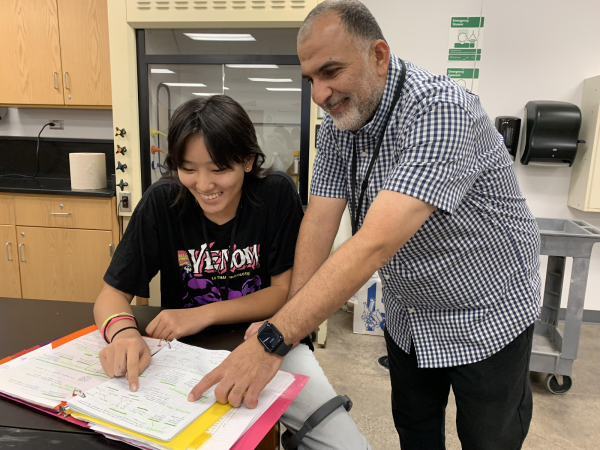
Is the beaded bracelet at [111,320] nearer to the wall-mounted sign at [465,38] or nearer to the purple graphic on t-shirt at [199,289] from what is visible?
the purple graphic on t-shirt at [199,289]

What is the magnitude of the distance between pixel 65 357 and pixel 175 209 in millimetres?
451

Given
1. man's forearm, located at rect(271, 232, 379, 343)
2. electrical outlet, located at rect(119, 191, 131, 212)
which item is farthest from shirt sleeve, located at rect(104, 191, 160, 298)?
electrical outlet, located at rect(119, 191, 131, 212)

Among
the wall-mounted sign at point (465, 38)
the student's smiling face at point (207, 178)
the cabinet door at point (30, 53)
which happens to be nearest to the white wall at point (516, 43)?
the wall-mounted sign at point (465, 38)

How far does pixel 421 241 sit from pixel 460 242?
0.28 feet

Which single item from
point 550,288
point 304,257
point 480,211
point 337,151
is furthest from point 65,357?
point 550,288

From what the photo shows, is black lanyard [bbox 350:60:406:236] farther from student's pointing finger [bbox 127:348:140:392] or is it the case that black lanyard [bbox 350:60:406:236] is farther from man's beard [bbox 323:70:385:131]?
student's pointing finger [bbox 127:348:140:392]

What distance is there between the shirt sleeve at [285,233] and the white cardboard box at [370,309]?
1496mm

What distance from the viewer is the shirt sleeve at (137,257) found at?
1049mm

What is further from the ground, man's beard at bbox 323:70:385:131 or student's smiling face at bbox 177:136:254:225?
man's beard at bbox 323:70:385:131

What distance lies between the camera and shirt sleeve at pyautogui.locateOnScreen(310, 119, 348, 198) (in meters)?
1.15

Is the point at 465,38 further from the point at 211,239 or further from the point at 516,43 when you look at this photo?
the point at 211,239

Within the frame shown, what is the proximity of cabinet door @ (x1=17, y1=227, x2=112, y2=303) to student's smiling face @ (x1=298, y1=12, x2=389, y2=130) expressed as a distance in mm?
2037

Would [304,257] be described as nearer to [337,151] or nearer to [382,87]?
[337,151]

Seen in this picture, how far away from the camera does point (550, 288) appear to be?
2.19 meters
